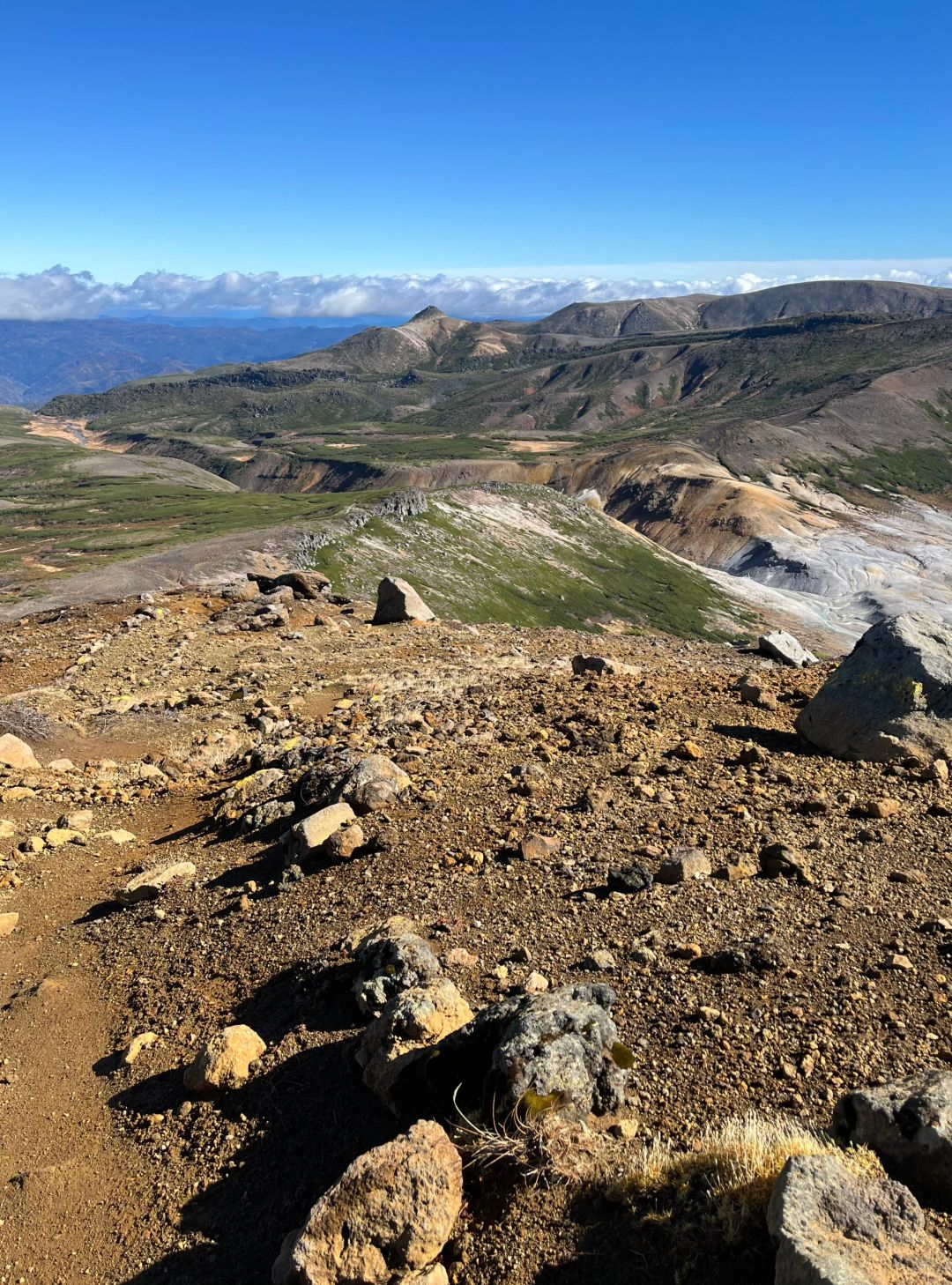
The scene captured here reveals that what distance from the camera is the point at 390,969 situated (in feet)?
32.3

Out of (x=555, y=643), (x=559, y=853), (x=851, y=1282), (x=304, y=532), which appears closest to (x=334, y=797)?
(x=559, y=853)

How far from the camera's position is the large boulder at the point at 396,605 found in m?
30.8

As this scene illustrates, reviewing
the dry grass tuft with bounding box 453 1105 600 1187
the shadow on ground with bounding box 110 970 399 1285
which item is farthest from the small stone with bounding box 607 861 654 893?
the dry grass tuft with bounding box 453 1105 600 1187

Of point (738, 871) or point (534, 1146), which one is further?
point (738, 871)

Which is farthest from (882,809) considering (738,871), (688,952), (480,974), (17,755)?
(17,755)

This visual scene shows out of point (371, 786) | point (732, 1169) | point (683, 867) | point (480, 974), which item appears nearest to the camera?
point (732, 1169)

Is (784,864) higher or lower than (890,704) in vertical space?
lower

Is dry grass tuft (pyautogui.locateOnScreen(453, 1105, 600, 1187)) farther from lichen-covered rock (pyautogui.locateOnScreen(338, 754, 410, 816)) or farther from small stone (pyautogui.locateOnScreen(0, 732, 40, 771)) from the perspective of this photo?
small stone (pyautogui.locateOnScreen(0, 732, 40, 771))

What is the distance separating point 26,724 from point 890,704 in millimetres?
20461

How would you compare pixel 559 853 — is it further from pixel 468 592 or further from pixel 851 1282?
pixel 468 592

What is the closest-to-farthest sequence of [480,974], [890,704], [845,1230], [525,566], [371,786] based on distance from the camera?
[845,1230], [480,974], [371,786], [890,704], [525,566]

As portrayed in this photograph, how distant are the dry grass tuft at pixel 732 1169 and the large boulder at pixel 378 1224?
1.60 metres

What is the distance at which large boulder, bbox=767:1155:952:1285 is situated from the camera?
5336 mm

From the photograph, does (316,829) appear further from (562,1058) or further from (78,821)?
(562,1058)
